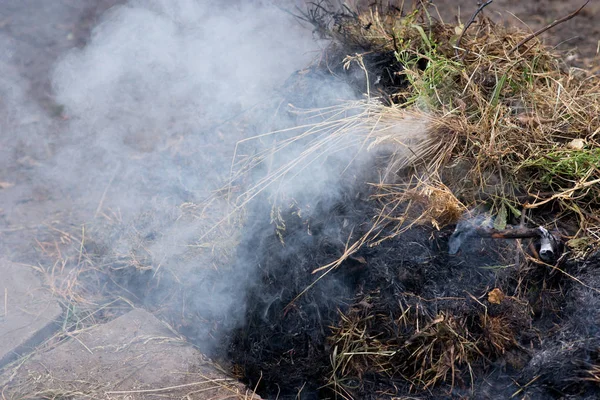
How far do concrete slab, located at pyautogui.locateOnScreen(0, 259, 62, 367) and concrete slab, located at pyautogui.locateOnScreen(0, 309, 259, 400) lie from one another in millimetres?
114

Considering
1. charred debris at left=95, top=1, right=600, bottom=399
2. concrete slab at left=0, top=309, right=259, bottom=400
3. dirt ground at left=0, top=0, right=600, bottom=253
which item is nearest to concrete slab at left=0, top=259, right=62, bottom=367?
concrete slab at left=0, top=309, right=259, bottom=400

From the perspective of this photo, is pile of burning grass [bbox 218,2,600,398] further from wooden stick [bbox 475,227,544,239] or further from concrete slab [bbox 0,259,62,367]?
concrete slab [bbox 0,259,62,367]

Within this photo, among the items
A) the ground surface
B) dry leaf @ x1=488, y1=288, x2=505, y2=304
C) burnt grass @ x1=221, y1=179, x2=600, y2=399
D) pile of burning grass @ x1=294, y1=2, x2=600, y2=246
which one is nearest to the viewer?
burnt grass @ x1=221, y1=179, x2=600, y2=399

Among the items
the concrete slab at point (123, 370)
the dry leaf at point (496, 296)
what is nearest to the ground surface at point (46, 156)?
the concrete slab at point (123, 370)

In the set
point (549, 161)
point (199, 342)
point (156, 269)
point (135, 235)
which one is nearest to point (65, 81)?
point (135, 235)

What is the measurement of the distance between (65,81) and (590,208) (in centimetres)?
409

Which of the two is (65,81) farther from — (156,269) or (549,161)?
(549,161)

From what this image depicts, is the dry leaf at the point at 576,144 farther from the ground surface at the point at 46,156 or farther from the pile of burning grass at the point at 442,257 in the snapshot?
the ground surface at the point at 46,156

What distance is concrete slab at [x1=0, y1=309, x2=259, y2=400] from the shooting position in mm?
2461

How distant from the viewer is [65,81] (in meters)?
4.46

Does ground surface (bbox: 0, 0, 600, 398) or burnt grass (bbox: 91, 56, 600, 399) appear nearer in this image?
burnt grass (bbox: 91, 56, 600, 399)

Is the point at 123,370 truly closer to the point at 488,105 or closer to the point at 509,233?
the point at 509,233

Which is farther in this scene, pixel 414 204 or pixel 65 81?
pixel 65 81

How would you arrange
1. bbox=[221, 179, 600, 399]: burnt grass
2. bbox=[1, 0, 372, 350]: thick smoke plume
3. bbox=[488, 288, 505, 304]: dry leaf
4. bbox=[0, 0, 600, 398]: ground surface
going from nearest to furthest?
bbox=[221, 179, 600, 399]: burnt grass, bbox=[488, 288, 505, 304]: dry leaf, bbox=[0, 0, 600, 398]: ground surface, bbox=[1, 0, 372, 350]: thick smoke plume
